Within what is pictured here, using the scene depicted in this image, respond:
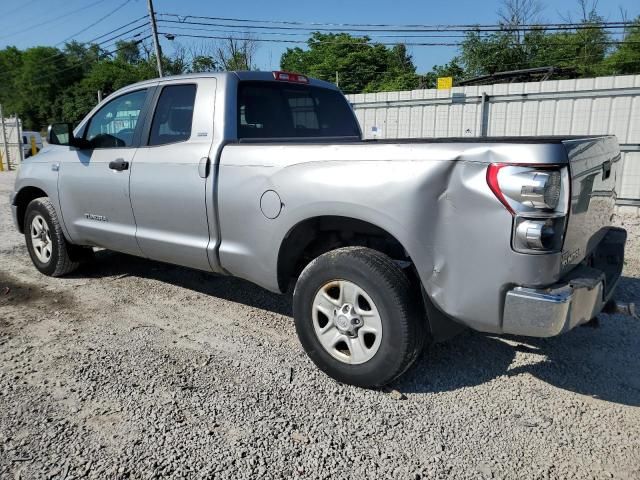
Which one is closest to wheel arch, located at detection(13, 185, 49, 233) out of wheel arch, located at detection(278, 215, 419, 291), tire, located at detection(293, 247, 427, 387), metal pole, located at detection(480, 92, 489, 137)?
wheel arch, located at detection(278, 215, 419, 291)

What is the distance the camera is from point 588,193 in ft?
9.50

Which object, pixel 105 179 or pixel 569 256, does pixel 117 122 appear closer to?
pixel 105 179

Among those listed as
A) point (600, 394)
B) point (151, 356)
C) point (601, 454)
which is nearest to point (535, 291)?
point (601, 454)

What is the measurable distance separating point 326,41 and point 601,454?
1990 inches

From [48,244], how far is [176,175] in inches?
91.6

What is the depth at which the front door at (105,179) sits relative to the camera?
4.54 metres

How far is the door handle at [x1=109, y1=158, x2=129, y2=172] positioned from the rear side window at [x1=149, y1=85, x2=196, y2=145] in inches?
11.8

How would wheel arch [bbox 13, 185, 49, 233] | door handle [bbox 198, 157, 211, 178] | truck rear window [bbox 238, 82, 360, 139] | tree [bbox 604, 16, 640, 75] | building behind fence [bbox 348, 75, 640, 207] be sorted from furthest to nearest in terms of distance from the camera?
tree [bbox 604, 16, 640, 75] → building behind fence [bbox 348, 75, 640, 207] → wheel arch [bbox 13, 185, 49, 233] → truck rear window [bbox 238, 82, 360, 139] → door handle [bbox 198, 157, 211, 178]

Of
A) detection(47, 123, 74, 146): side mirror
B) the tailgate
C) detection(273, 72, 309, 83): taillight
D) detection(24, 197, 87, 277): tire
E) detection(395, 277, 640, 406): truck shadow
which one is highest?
detection(273, 72, 309, 83): taillight

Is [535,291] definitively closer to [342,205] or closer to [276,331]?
[342,205]

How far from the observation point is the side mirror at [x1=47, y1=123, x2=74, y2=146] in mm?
5014

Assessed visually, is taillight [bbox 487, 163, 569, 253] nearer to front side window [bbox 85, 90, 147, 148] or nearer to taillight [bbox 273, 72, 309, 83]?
taillight [bbox 273, 72, 309, 83]

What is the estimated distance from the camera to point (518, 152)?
2502mm

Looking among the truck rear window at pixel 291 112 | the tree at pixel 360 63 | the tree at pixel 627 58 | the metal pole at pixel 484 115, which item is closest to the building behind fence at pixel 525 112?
the metal pole at pixel 484 115
